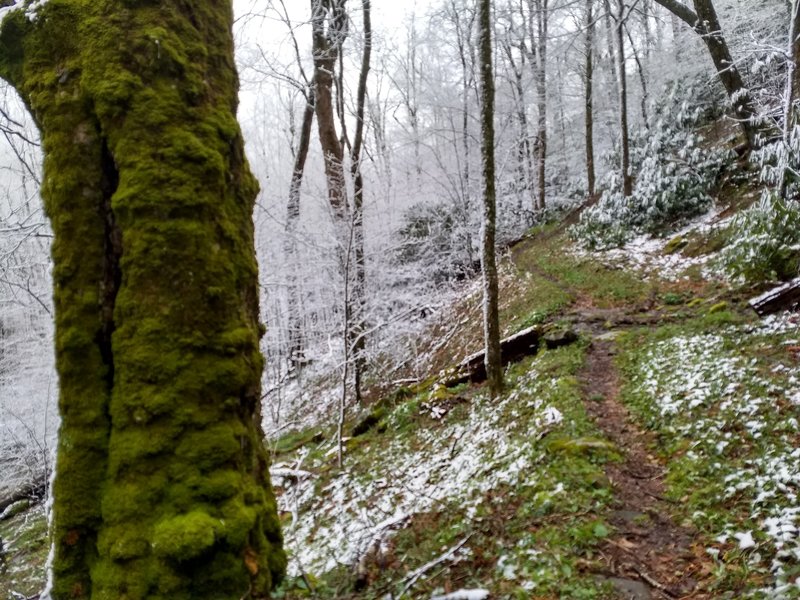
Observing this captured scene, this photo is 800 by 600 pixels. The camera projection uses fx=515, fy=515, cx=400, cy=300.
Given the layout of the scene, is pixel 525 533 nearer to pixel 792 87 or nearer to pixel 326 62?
pixel 792 87

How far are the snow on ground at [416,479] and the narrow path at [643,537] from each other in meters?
0.80

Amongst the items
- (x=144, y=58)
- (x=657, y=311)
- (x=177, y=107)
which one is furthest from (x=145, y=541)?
(x=657, y=311)

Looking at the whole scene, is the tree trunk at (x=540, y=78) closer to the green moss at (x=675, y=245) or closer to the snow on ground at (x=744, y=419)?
the green moss at (x=675, y=245)

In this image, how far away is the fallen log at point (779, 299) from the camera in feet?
21.9

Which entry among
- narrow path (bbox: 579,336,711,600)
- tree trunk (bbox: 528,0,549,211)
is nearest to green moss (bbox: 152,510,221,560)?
narrow path (bbox: 579,336,711,600)

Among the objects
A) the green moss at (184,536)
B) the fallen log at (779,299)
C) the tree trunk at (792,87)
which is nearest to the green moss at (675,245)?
the tree trunk at (792,87)

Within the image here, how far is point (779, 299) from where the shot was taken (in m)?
6.82

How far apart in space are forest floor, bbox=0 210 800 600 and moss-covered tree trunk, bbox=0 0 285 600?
70cm

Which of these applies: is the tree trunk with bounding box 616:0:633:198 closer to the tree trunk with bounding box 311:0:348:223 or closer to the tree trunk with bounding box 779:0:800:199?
the tree trunk with bounding box 779:0:800:199

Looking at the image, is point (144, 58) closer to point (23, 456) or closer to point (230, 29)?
point (230, 29)

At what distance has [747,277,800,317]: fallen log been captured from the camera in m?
6.68

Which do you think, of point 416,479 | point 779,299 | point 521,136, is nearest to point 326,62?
point 521,136

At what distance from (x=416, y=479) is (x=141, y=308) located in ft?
14.7

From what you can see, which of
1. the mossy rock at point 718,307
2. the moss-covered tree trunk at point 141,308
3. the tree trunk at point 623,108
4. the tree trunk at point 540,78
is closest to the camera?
the moss-covered tree trunk at point 141,308
